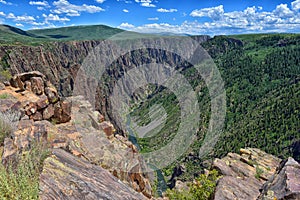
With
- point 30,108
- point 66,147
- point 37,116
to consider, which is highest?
point 30,108

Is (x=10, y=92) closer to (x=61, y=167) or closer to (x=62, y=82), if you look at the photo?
(x=61, y=167)

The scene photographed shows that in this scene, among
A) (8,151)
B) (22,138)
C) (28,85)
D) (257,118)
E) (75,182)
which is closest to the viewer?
(75,182)

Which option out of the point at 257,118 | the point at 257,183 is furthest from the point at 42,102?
the point at 257,118

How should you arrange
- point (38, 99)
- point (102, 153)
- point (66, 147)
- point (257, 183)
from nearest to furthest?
point (66, 147), point (102, 153), point (257, 183), point (38, 99)

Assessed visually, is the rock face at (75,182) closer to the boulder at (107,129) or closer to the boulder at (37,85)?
the boulder at (37,85)

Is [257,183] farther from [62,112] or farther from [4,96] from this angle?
[4,96]

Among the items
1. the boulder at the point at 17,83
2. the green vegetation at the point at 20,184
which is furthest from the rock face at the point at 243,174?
the boulder at the point at 17,83

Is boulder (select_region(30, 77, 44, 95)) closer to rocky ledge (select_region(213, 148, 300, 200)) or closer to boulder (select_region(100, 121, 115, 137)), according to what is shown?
boulder (select_region(100, 121, 115, 137))

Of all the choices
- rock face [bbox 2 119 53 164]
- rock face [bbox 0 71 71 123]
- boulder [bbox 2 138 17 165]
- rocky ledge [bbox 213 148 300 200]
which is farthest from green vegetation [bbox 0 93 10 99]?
rocky ledge [bbox 213 148 300 200]
